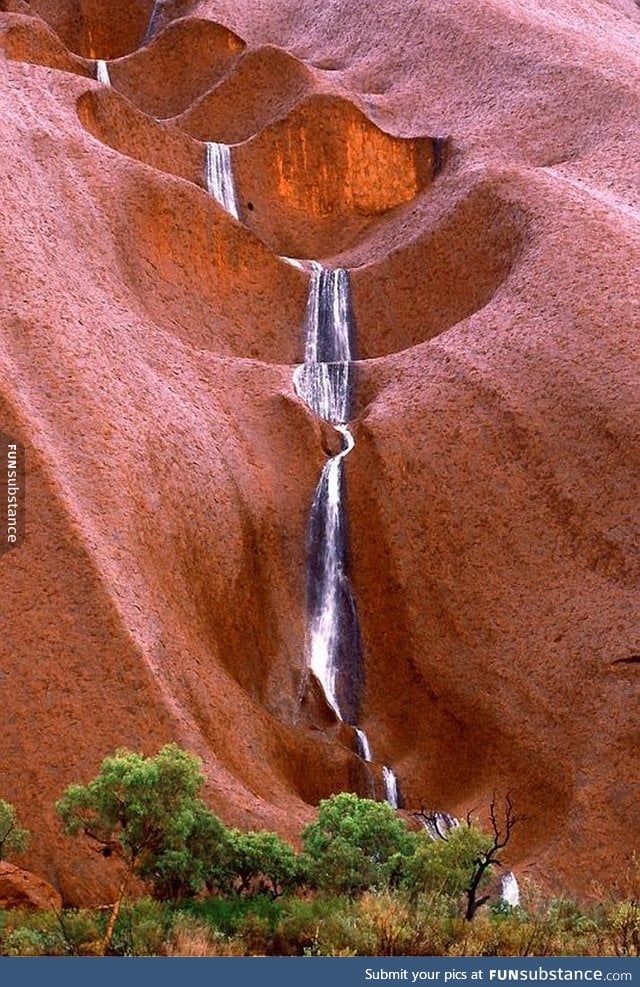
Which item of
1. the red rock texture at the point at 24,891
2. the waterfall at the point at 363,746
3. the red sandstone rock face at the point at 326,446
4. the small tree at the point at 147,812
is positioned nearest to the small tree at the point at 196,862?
the small tree at the point at 147,812

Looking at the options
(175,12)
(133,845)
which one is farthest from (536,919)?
(175,12)

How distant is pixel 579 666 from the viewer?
2822cm

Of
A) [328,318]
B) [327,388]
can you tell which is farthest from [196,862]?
[328,318]

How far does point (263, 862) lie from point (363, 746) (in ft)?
23.0

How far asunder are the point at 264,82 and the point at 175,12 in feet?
36.2

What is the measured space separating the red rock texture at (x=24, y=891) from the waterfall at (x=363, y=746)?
25.9ft

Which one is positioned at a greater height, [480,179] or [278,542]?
[480,179]

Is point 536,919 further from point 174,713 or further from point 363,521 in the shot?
point 363,521

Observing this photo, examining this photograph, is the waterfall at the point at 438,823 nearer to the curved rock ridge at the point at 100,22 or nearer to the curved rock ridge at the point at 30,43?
the curved rock ridge at the point at 30,43

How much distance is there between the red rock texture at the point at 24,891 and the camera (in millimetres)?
21547

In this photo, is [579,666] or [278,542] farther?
[278,542]

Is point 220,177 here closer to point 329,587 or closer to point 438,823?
point 329,587

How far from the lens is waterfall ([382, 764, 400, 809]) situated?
1097 inches

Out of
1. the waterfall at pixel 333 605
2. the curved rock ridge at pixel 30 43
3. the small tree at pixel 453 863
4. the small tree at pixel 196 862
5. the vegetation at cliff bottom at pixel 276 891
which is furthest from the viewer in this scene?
the curved rock ridge at pixel 30 43
